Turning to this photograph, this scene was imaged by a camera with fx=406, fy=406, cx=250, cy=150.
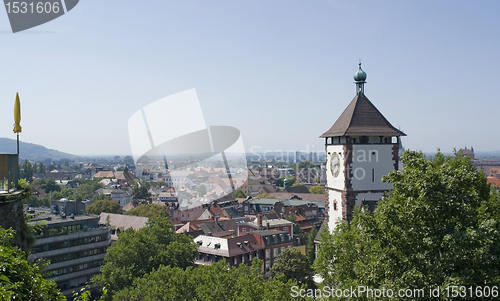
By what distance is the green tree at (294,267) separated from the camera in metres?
38.4

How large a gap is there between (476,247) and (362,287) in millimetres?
2955

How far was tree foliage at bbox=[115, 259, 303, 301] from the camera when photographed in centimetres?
1827

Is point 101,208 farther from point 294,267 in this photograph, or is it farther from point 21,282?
point 21,282

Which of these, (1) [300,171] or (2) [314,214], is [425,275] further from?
(1) [300,171]

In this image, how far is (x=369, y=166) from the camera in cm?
2130

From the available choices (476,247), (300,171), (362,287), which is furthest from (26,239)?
(300,171)

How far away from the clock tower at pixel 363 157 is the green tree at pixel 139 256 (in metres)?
15.7

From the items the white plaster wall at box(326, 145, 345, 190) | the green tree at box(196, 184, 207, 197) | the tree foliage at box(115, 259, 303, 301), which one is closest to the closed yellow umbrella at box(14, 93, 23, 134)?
the tree foliage at box(115, 259, 303, 301)

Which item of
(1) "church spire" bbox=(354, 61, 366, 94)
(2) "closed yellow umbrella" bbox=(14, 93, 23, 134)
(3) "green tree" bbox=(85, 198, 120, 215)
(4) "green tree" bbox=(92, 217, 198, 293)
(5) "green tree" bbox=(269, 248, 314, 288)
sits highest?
(1) "church spire" bbox=(354, 61, 366, 94)

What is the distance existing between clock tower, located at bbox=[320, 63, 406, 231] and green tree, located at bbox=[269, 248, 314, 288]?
18.5 m

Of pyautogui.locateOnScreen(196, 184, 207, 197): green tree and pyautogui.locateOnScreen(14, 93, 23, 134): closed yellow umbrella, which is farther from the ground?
pyautogui.locateOnScreen(14, 93, 23, 134): closed yellow umbrella

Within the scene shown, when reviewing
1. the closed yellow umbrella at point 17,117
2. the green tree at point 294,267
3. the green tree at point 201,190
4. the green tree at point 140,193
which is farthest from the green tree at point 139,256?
the green tree at point 140,193

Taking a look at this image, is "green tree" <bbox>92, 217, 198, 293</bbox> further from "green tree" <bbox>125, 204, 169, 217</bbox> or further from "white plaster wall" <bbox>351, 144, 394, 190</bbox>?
"green tree" <bbox>125, 204, 169, 217</bbox>

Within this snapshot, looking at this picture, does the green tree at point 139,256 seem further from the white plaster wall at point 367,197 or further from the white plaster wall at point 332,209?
the white plaster wall at point 367,197
